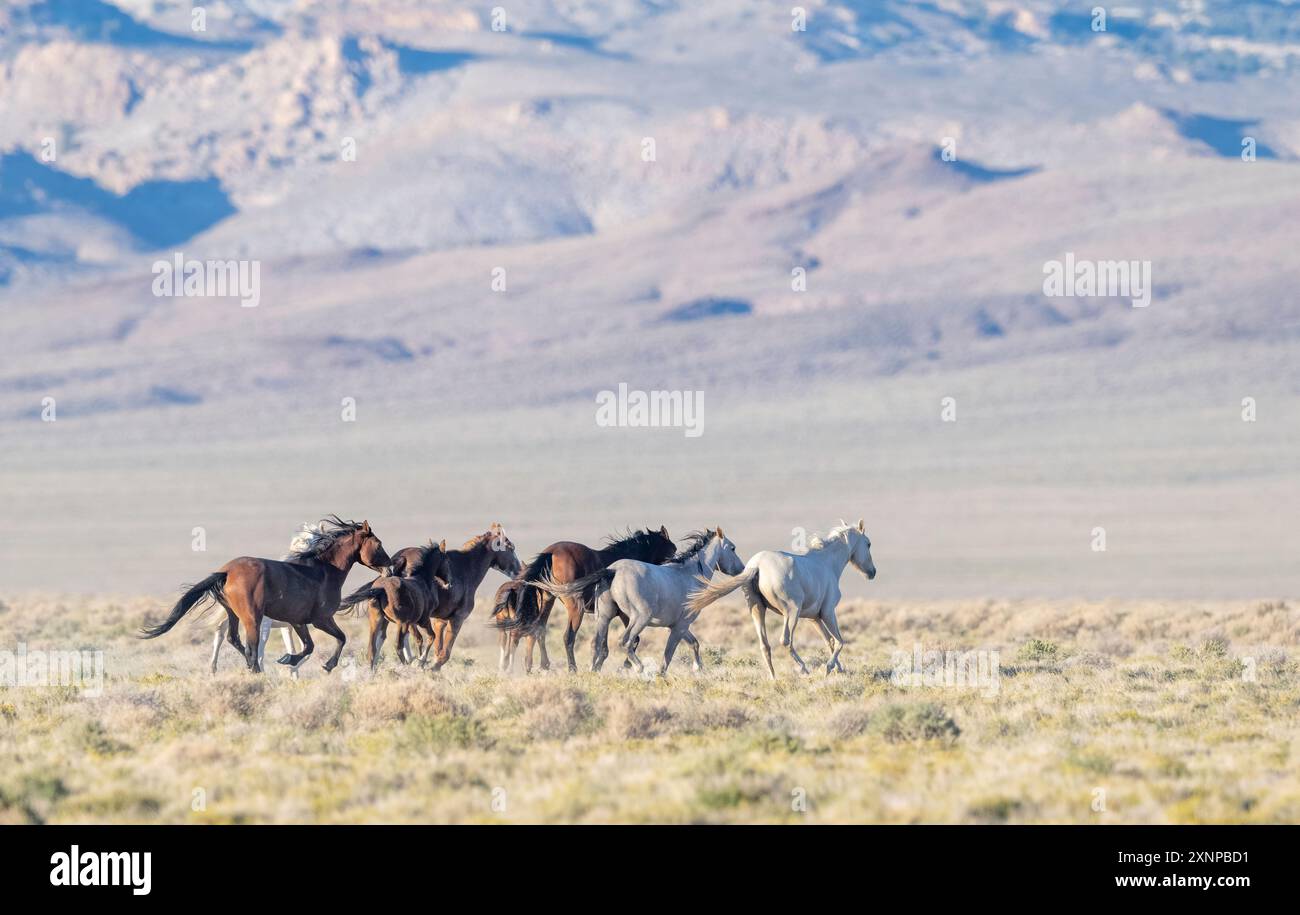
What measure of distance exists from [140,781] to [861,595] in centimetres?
3464

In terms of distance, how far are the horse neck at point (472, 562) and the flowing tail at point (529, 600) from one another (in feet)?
1.18

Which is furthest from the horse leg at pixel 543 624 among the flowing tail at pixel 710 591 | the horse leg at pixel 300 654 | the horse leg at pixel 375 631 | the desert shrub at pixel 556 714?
the desert shrub at pixel 556 714

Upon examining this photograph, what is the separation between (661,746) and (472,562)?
5442mm

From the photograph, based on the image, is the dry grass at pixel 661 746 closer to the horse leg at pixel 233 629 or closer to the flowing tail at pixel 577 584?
the horse leg at pixel 233 629

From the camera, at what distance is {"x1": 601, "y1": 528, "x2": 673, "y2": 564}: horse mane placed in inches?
694

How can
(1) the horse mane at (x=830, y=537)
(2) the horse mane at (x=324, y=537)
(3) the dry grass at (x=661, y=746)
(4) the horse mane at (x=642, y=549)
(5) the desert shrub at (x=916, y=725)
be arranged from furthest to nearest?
(4) the horse mane at (x=642, y=549)
(1) the horse mane at (x=830, y=537)
(2) the horse mane at (x=324, y=537)
(5) the desert shrub at (x=916, y=725)
(3) the dry grass at (x=661, y=746)

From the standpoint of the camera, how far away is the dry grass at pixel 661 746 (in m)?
10.1

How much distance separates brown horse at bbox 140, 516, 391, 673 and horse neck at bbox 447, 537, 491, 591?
33.8 inches

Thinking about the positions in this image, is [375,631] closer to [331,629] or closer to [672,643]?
[331,629]

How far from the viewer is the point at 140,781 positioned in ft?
36.4

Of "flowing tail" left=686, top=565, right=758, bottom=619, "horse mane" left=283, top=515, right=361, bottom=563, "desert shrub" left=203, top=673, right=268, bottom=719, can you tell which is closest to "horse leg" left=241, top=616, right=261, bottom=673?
"horse mane" left=283, top=515, right=361, bottom=563

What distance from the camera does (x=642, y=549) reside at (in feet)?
58.1
